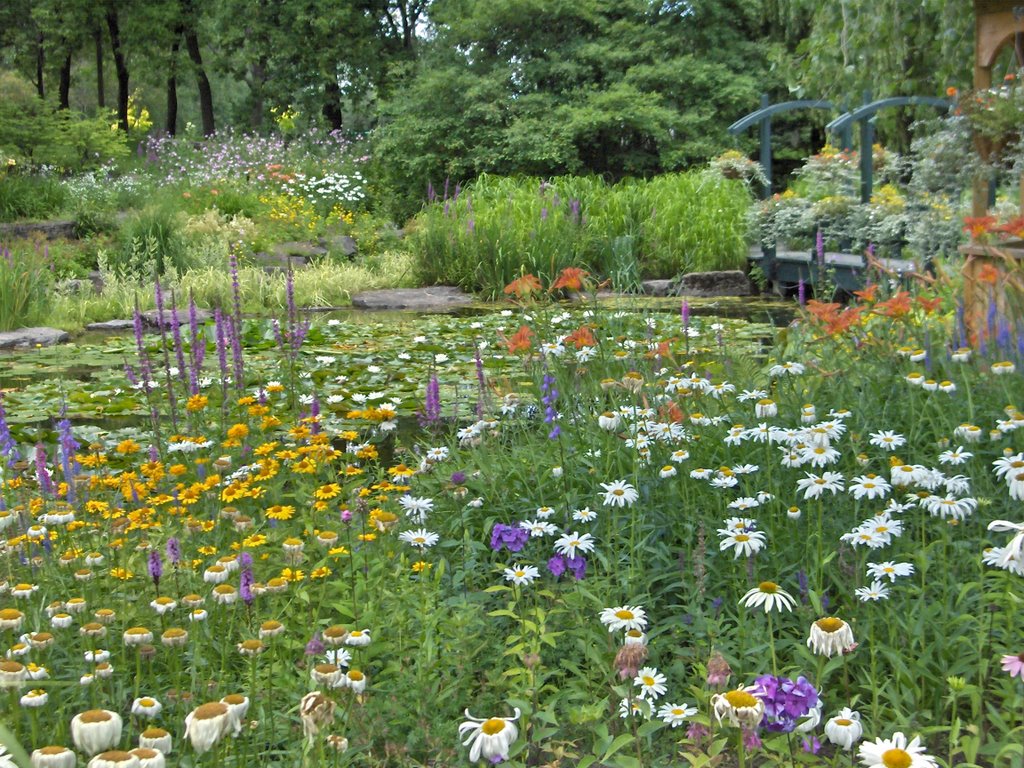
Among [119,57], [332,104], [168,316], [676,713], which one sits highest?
[119,57]

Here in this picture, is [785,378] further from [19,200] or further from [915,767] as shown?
[19,200]

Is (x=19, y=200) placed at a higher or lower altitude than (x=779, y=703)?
higher

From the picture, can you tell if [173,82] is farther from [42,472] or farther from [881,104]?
[42,472]

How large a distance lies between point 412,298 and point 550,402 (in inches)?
267

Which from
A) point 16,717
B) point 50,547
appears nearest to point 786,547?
point 16,717

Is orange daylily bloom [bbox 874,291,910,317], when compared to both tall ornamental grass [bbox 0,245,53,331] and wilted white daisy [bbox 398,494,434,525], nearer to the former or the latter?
wilted white daisy [bbox 398,494,434,525]

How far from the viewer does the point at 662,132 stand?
17.0 metres

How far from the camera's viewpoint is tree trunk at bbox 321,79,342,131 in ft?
81.9

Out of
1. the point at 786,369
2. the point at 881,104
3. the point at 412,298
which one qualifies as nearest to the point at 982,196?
the point at 881,104

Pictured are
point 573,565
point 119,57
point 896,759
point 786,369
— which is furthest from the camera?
point 119,57

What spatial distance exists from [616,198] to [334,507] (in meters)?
9.25

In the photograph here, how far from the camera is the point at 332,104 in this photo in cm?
2514

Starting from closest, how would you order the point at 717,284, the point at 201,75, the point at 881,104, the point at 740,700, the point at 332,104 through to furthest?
the point at 740,700
the point at 881,104
the point at 717,284
the point at 332,104
the point at 201,75

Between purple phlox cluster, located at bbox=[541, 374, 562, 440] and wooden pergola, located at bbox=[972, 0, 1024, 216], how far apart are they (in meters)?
3.53
